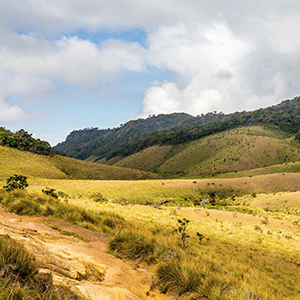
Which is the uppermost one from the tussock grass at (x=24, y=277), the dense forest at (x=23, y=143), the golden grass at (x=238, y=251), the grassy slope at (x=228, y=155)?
the grassy slope at (x=228, y=155)

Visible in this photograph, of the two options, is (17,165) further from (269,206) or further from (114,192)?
(269,206)

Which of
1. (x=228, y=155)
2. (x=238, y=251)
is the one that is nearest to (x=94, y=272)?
(x=238, y=251)

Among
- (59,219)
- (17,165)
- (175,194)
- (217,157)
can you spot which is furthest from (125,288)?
(217,157)

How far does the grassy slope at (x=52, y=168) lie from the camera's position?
5584 centimetres

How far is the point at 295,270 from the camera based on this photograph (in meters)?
9.70

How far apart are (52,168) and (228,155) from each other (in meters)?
79.0

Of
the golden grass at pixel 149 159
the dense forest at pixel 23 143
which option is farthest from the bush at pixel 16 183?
the golden grass at pixel 149 159

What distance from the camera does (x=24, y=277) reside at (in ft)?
10.9

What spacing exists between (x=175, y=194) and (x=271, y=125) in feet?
420

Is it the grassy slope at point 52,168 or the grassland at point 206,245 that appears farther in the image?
the grassy slope at point 52,168

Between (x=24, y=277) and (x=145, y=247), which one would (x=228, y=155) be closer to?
(x=145, y=247)

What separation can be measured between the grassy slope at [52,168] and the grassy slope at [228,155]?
27.9 meters

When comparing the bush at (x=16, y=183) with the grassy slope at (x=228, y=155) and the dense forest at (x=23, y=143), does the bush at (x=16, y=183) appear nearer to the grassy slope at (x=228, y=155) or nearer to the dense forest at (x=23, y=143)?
the dense forest at (x=23, y=143)

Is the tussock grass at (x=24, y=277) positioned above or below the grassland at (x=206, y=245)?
above
